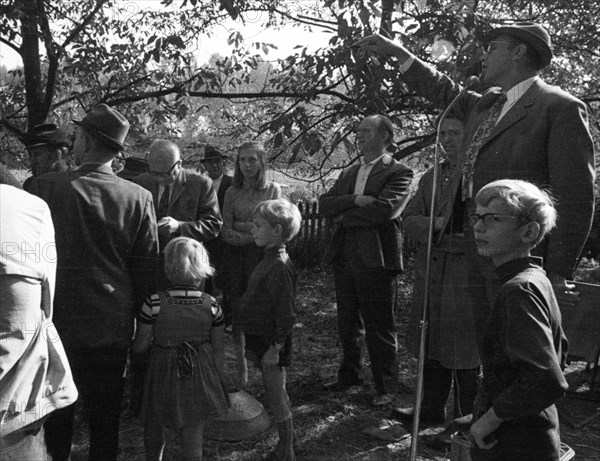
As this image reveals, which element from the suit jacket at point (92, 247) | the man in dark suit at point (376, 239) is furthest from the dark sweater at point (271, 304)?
the man in dark suit at point (376, 239)

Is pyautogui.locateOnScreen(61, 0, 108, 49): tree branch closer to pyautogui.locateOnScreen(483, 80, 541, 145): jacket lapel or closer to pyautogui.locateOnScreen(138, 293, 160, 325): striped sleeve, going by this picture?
pyautogui.locateOnScreen(138, 293, 160, 325): striped sleeve

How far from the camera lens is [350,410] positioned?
4.49m

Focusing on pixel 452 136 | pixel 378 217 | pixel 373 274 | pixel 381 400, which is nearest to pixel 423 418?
pixel 381 400

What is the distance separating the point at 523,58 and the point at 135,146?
16.8 feet

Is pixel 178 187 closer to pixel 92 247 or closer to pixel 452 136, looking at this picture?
pixel 92 247

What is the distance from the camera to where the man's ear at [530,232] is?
2275 mm

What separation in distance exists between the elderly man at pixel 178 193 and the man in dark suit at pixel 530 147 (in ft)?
6.07

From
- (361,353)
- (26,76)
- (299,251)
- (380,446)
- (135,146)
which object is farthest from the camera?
(299,251)

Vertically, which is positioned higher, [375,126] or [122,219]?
[375,126]

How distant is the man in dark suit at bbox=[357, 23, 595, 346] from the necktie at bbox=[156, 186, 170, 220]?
6.80ft

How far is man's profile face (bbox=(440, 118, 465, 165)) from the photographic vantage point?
4.00m

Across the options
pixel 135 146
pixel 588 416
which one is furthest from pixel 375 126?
pixel 135 146

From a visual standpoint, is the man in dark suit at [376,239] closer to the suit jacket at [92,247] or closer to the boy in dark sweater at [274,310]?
the boy in dark sweater at [274,310]

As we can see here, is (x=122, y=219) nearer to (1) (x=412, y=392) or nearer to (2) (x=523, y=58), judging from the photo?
(2) (x=523, y=58)
